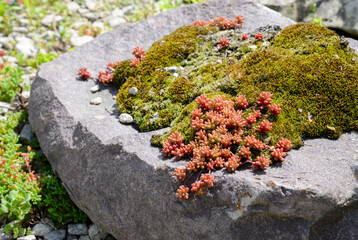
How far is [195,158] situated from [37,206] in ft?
11.1

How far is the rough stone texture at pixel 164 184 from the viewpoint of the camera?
4.05m

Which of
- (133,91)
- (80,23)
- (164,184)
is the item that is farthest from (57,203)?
(80,23)

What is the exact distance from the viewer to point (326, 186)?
402 centimetres

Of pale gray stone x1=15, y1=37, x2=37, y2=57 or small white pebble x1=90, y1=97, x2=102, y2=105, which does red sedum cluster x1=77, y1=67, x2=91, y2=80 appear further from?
pale gray stone x1=15, y1=37, x2=37, y2=57

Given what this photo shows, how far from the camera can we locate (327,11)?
9.27 m

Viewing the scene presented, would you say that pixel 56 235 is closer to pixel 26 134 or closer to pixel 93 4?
pixel 26 134

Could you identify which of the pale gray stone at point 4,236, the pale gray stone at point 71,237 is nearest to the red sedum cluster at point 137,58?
the pale gray stone at point 71,237

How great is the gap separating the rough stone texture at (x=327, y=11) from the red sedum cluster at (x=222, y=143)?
527 cm

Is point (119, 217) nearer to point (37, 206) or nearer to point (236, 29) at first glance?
point (37, 206)

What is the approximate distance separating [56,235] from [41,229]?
0.29 meters

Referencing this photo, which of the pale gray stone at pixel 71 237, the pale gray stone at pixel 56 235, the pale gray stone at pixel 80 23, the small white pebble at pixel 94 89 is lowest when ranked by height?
the pale gray stone at pixel 71 237

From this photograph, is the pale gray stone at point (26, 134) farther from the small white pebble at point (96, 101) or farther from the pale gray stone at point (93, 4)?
the pale gray stone at point (93, 4)

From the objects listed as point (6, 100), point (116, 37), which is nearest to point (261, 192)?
point (116, 37)

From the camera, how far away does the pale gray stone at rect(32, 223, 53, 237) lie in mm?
5926
